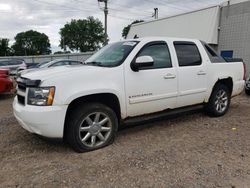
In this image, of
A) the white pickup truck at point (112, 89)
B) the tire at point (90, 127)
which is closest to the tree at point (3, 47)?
the white pickup truck at point (112, 89)

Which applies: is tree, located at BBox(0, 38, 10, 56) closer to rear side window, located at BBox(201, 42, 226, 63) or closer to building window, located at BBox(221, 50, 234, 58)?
building window, located at BBox(221, 50, 234, 58)

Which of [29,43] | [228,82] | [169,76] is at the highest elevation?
[29,43]

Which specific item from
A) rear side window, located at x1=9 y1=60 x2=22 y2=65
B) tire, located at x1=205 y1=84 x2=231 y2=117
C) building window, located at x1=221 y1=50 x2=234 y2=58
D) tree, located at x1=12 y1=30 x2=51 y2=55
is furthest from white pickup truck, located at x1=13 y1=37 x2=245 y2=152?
tree, located at x1=12 y1=30 x2=51 y2=55

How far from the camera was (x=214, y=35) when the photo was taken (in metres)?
14.3

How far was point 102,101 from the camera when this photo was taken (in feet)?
12.5

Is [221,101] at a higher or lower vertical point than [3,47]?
lower

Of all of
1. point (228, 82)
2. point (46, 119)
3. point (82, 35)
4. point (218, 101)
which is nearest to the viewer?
point (46, 119)

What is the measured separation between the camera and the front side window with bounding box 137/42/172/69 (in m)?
4.21

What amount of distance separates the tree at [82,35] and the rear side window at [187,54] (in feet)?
236

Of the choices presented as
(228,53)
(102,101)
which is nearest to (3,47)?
(228,53)

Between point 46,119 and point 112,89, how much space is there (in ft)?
3.51

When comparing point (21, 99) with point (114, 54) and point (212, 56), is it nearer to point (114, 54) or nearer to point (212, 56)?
point (114, 54)

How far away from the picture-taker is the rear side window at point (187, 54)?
15.2ft

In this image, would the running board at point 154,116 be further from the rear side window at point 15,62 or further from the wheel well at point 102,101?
the rear side window at point 15,62
